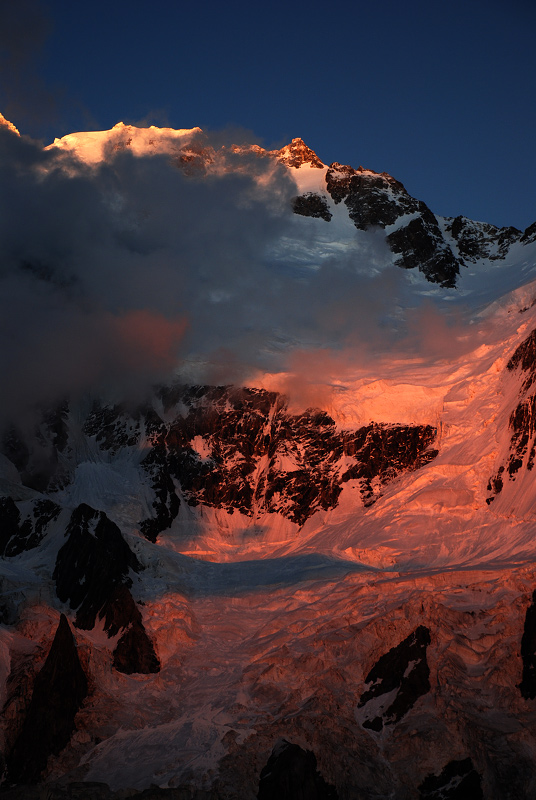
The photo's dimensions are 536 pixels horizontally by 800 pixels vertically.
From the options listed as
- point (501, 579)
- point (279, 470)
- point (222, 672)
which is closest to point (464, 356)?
point (279, 470)

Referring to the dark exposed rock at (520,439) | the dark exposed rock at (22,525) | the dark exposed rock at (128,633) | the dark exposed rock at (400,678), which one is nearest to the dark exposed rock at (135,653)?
the dark exposed rock at (128,633)

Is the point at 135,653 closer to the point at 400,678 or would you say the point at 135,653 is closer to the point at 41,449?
the point at 400,678

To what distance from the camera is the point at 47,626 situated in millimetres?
91188

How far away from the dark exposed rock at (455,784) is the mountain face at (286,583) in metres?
0.14

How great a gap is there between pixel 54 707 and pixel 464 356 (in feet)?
386

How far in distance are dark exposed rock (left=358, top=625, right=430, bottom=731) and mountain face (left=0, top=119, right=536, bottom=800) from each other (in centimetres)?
25

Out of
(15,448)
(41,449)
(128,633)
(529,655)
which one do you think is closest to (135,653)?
(128,633)

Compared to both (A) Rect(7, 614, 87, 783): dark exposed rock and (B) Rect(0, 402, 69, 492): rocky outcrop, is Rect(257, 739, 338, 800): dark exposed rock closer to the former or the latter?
(A) Rect(7, 614, 87, 783): dark exposed rock

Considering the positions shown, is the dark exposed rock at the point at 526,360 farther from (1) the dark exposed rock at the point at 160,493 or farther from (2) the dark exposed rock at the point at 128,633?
(2) the dark exposed rock at the point at 128,633

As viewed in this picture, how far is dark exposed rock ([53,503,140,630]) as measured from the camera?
10225cm

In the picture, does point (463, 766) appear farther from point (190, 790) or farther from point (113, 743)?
point (113, 743)

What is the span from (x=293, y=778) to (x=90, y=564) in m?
42.5

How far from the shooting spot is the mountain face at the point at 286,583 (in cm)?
7556

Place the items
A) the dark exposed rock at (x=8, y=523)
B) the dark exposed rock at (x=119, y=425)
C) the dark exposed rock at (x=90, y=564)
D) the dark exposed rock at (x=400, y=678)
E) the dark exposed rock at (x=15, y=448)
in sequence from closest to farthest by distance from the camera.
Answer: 1. the dark exposed rock at (x=400, y=678)
2. the dark exposed rock at (x=90, y=564)
3. the dark exposed rock at (x=8, y=523)
4. the dark exposed rock at (x=15, y=448)
5. the dark exposed rock at (x=119, y=425)
